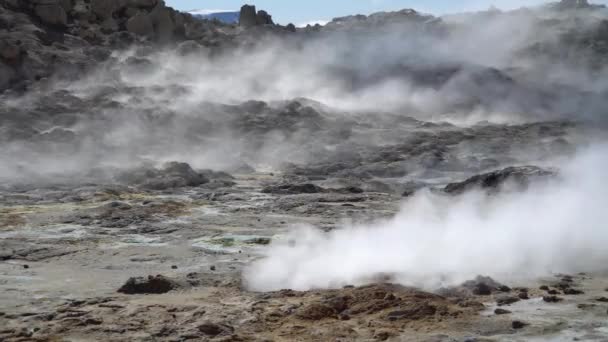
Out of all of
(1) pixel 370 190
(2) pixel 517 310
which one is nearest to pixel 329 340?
(2) pixel 517 310

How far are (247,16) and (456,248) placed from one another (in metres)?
30.7

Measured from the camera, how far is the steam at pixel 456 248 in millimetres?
7930

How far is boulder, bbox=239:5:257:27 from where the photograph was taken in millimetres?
37875

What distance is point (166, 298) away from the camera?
7.28 meters

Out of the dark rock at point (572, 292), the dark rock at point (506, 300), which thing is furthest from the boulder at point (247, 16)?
the dark rock at point (506, 300)

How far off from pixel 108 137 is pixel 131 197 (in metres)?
8.73

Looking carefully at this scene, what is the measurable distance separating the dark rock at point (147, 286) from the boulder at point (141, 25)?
2703 cm

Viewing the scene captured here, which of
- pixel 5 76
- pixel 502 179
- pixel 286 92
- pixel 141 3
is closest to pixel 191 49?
pixel 141 3

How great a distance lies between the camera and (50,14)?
1233 inches

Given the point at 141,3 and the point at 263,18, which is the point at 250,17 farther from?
the point at 141,3

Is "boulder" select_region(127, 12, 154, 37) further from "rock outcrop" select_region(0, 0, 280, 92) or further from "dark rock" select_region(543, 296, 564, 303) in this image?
"dark rock" select_region(543, 296, 564, 303)

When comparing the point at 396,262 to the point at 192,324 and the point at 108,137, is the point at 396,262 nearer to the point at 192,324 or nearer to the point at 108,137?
the point at 192,324

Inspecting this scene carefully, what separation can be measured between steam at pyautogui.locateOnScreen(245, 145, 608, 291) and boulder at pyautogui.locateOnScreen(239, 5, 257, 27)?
28292mm

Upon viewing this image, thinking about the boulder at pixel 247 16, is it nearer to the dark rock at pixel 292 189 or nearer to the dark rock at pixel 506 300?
the dark rock at pixel 292 189
